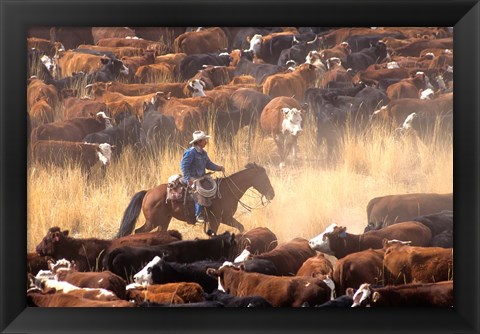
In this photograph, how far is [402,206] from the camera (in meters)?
4.52

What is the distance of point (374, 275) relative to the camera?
449 centimetres

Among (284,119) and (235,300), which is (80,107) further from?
(235,300)

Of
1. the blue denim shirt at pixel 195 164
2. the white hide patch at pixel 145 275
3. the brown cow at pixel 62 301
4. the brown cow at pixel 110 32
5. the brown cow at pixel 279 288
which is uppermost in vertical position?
the brown cow at pixel 110 32

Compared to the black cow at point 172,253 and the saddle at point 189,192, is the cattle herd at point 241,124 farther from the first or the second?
the saddle at point 189,192

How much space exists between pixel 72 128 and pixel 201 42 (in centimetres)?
81

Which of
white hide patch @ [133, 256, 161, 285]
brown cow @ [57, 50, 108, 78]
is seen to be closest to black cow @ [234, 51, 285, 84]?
brown cow @ [57, 50, 108, 78]

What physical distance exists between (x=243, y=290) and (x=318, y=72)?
1.21 meters

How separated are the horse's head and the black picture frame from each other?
61 centimetres

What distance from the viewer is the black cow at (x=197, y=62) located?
4.56m

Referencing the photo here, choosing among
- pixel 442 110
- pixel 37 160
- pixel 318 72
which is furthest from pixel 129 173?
pixel 442 110

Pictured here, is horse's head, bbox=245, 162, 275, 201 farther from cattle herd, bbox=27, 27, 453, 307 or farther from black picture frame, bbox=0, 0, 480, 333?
black picture frame, bbox=0, 0, 480, 333

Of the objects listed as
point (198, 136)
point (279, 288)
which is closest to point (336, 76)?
point (198, 136)

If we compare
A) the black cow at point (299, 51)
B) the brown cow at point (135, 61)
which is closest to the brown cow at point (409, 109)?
the black cow at point (299, 51)
